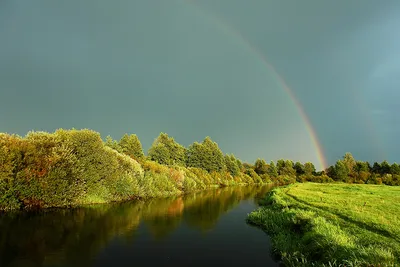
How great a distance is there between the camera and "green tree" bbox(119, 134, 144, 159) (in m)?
84.2

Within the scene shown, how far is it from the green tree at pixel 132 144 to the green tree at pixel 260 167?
10398cm

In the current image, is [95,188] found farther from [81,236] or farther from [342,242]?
[342,242]

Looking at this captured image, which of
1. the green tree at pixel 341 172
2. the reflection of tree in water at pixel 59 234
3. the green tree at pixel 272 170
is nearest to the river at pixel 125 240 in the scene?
the reflection of tree in water at pixel 59 234

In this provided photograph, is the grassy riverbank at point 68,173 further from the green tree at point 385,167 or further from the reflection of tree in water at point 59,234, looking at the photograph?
the green tree at point 385,167

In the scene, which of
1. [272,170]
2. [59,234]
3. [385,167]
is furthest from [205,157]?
[59,234]

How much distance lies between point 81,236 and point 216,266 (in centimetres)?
1142

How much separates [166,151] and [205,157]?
73.6 ft

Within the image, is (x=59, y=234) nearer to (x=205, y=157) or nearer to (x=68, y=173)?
(x=68, y=173)

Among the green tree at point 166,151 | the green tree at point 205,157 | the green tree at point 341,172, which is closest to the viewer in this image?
the green tree at point 166,151

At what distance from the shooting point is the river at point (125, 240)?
1667cm

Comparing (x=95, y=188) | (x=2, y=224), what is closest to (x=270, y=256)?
(x=2, y=224)

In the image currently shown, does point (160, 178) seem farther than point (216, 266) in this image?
Yes

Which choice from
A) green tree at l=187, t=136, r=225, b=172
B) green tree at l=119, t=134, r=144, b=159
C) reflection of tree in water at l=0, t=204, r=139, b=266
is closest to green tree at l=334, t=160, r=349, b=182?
green tree at l=187, t=136, r=225, b=172

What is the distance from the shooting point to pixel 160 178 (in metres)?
54.9
